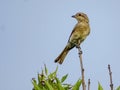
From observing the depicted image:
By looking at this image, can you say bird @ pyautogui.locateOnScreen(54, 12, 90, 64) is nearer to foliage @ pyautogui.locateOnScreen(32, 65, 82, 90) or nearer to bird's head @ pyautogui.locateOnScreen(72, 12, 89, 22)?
bird's head @ pyautogui.locateOnScreen(72, 12, 89, 22)

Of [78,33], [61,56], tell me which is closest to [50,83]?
[61,56]

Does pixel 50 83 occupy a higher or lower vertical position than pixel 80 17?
lower

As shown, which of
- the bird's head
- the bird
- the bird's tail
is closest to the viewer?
the bird's tail

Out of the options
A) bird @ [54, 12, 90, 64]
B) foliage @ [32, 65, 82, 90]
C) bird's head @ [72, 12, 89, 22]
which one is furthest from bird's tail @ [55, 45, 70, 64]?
foliage @ [32, 65, 82, 90]

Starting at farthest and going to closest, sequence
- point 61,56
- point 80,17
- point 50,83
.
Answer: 1. point 80,17
2. point 61,56
3. point 50,83

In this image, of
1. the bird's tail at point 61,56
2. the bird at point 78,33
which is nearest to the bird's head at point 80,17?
the bird at point 78,33

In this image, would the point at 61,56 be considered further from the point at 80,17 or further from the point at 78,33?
the point at 80,17

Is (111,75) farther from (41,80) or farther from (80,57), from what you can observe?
(41,80)

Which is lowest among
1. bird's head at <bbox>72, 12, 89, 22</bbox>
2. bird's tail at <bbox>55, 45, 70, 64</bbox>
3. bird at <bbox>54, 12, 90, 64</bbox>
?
bird's tail at <bbox>55, 45, 70, 64</bbox>

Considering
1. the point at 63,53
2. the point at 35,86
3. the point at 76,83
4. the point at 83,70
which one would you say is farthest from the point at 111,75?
the point at 63,53

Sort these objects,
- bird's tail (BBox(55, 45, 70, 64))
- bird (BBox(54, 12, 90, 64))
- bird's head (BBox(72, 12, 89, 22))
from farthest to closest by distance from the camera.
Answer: bird's head (BBox(72, 12, 89, 22)) → bird (BBox(54, 12, 90, 64)) → bird's tail (BBox(55, 45, 70, 64))

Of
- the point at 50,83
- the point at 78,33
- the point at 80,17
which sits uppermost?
the point at 80,17

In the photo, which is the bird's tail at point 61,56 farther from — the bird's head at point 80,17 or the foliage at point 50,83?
the foliage at point 50,83

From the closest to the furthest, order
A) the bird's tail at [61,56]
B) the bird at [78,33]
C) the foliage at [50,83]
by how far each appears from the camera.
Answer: the foliage at [50,83] < the bird's tail at [61,56] < the bird at [78,33]
